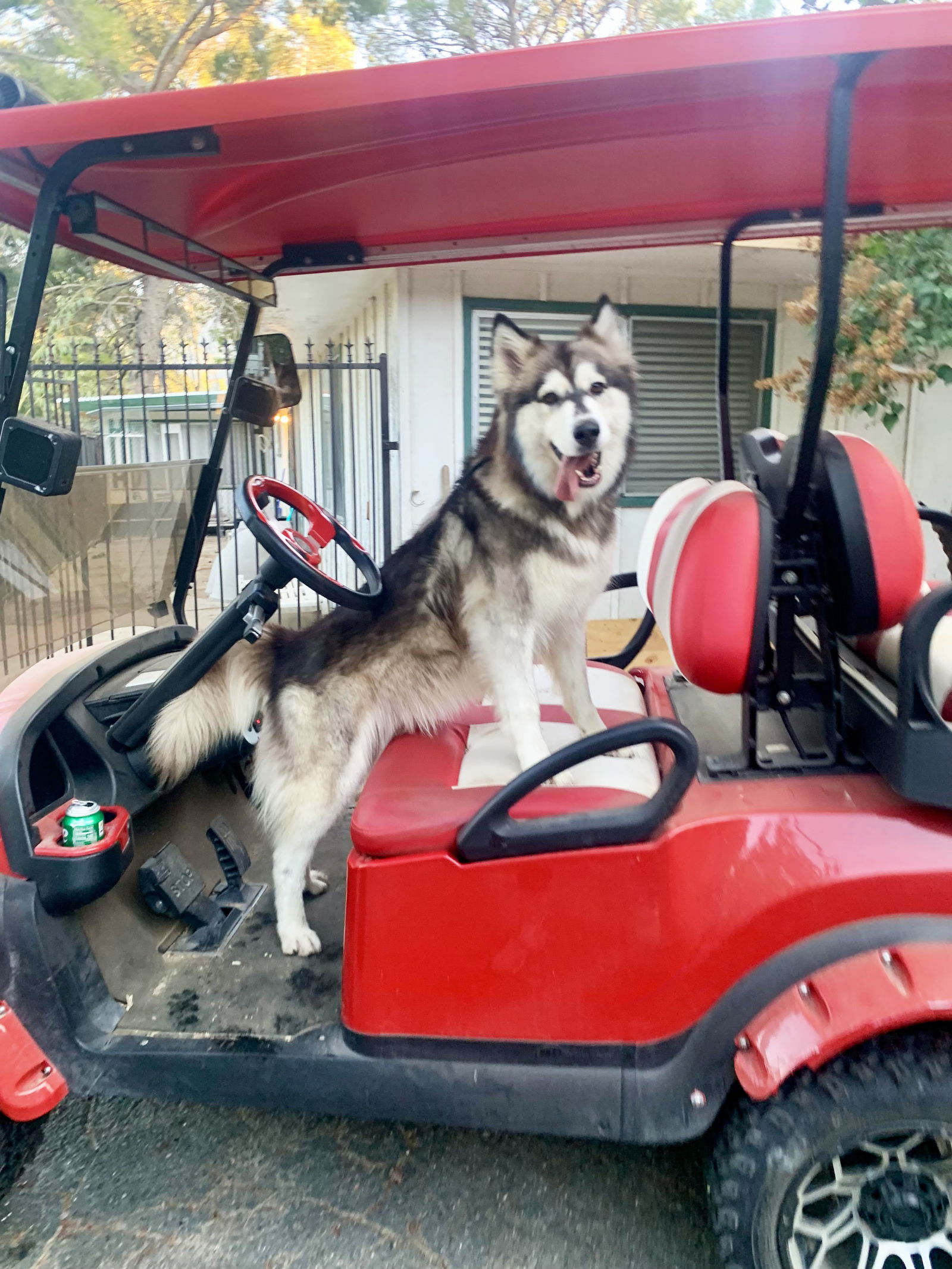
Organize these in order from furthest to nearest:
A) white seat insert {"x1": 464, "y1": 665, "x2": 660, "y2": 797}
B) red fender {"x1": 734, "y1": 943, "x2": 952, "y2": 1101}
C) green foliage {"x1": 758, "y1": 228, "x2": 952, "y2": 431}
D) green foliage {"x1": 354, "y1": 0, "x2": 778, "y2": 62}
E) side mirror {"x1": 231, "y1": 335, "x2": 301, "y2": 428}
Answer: green foliage {"x1": 354, "y1": 0, "x2": 778, "y2": 62}, green foliage {"x1": 758, "y1": 228, "x2": 952, "y2": 431}, side mirror {"x1": 231, "y1": 335, "x2": 301, "y2": 428}, white seat insert {"x1": 464, "y1": 665, "x2": 660, "y2": 797}, red fender {"x1": 734, "y1": 943, "x2": 952, "y2": 1101}

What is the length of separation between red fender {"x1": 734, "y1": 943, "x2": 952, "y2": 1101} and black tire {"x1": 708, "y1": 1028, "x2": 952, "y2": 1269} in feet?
0.20

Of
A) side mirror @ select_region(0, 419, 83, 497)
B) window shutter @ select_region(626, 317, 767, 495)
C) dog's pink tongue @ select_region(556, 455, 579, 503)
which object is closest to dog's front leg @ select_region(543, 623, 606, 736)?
dog's pink tongue @ select_region(556, 455, 579, 503)

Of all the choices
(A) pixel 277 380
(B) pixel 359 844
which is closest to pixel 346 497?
(A) pixel 277 380

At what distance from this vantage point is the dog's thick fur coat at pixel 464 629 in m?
2.34

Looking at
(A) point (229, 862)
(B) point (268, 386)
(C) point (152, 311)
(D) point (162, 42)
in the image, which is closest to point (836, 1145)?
(A) point (229, 862)

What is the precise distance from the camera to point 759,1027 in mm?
1487

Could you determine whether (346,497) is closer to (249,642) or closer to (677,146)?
(249,642)

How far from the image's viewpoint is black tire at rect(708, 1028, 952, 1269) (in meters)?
1.44

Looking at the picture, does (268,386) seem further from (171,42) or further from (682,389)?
(171,42)

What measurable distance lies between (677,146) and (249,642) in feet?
5.45

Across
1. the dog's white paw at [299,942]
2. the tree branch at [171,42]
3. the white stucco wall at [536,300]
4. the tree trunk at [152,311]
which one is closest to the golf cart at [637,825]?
the dog's white paw at [299,942]

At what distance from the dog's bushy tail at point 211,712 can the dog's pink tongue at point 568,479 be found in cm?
97

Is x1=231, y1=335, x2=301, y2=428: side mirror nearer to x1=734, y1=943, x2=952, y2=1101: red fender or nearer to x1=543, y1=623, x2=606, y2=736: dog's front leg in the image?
x1=543, y1=623, x2=606, y2=736: dog's front leg

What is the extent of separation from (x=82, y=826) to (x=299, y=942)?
2.28 ft
